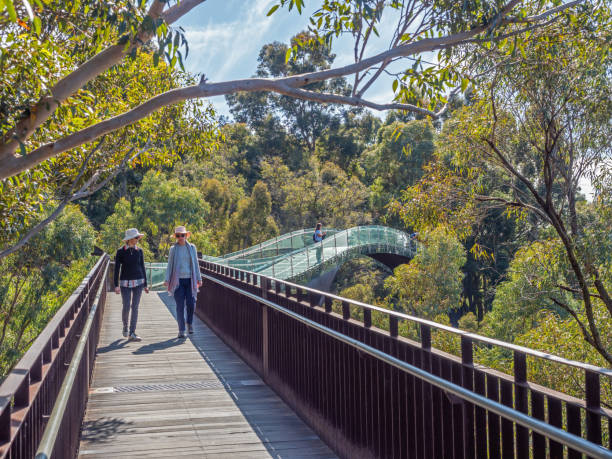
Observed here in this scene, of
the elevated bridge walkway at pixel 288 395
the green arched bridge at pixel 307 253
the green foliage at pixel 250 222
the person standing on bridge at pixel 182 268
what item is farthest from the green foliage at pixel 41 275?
the green foliage at pixel 250 222

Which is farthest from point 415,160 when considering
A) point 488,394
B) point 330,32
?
point 488,394

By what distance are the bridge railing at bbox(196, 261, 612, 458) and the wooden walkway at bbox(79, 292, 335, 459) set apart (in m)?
0.26

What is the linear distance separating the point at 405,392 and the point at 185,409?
308 centimetres

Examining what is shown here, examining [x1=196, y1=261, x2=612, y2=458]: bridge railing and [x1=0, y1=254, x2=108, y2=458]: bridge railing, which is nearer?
[x1=0, y1=254, x2=108, y2=458]: bridge railing

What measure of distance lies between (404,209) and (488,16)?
8103 millimetres

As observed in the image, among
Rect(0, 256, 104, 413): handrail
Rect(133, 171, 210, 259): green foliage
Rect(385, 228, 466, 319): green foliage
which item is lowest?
Rect(385, 228, 466, 319): green foliage

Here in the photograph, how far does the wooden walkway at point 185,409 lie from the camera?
5160mm

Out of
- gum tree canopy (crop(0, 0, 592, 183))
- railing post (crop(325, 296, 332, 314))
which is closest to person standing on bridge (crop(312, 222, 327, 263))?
gum tree canopy (crop(0, 0, 592, 183))

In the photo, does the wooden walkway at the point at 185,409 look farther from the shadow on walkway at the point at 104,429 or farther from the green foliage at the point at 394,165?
the green foliage at the point at 394,165

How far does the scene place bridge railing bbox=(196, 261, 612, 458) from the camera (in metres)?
2.61

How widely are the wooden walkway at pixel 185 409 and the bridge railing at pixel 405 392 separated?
10.2 inches

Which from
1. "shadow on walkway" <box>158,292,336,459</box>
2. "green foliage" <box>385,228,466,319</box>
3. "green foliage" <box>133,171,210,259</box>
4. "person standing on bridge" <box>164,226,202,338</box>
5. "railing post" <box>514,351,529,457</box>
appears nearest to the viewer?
"railing post" <box>514,351,529,457</box>

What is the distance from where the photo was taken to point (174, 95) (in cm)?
510

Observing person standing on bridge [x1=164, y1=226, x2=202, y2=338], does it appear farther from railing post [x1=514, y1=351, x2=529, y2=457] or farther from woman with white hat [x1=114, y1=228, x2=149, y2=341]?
railing post [x1=514, y1=351, x2=529, y2=457]
